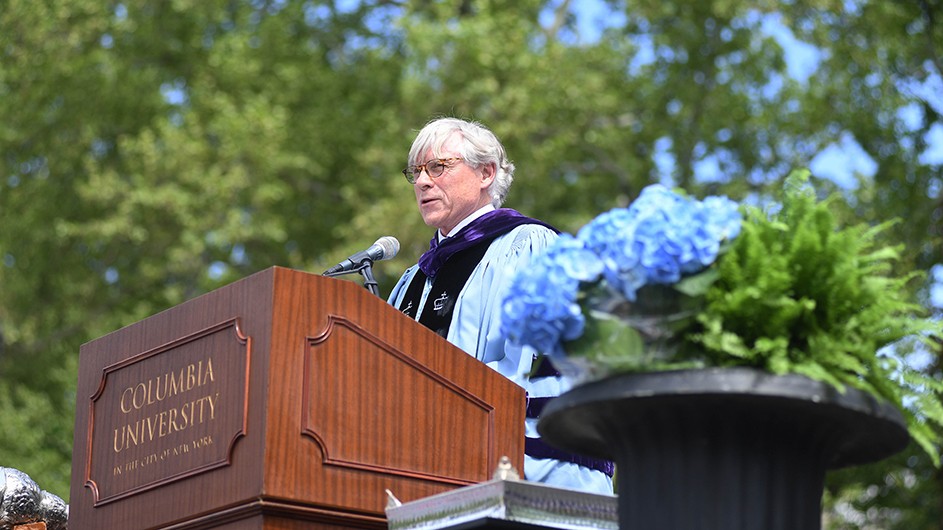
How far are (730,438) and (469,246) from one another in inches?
96.6

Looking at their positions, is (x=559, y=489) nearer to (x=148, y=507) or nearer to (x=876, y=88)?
(x=148, y=507)

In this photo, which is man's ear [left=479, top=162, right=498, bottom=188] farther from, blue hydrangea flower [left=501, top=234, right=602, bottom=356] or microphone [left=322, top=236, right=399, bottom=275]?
blue hydrangea flower [left=501, top=234, right=602, bottom=356]

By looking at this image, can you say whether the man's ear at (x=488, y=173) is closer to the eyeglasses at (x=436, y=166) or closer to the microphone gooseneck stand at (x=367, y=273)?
the eyeglasses at (x=436, y=166)

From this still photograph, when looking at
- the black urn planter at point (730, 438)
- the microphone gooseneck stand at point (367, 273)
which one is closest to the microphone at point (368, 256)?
the microphone gooseneck stand at point (367, 273)

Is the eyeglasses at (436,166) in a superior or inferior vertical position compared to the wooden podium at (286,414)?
superior

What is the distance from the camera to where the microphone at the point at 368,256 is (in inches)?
183

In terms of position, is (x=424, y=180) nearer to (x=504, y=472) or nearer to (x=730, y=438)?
(x=504, y=472)

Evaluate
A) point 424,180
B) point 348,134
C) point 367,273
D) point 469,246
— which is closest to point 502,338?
point 367,273

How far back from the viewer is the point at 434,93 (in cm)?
1706

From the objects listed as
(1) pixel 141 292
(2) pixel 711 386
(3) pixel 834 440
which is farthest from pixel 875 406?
(1) pixel 141 292

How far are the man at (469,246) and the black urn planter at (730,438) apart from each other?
71.1 inches

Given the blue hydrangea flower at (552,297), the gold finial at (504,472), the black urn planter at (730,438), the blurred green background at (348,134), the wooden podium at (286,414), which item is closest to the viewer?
the black urn planter at (730,438)

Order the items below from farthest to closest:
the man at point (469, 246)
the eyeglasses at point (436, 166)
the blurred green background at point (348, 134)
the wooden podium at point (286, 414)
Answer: the blurred green background at point (348, 134) → the eyeglasses at point (436, 166) → the man at point (469, 246) → the wooden podium at point (286, 414)

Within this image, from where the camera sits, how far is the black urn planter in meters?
2.77
